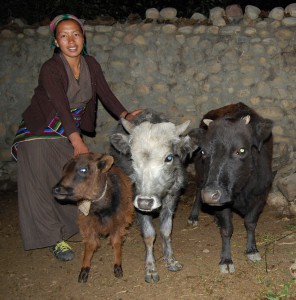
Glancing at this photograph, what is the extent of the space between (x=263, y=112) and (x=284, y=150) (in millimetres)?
718

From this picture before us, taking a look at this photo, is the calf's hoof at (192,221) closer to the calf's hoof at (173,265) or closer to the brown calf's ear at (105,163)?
the calf's hoof at (173,265)

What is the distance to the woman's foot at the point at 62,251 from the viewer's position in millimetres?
4699

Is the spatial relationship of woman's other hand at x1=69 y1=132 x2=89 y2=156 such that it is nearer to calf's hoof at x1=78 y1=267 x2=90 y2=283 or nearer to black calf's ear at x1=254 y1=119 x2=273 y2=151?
calf's hoof at x1=78 y1=267 x2=90 y2=283

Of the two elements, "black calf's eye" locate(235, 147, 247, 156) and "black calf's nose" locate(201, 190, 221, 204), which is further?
"black calf's eye" locate(235, 147, 247, 156)

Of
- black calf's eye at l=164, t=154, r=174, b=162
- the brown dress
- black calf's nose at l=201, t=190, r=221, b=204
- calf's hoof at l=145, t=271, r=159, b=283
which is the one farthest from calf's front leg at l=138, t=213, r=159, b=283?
the brown dress

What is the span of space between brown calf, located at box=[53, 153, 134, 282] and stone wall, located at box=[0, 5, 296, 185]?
2.93m

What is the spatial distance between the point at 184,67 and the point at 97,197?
3.47m

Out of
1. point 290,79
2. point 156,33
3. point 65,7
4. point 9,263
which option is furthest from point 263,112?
point 65,7

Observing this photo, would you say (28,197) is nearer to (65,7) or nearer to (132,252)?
(132,252)

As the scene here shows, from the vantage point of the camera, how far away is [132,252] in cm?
484

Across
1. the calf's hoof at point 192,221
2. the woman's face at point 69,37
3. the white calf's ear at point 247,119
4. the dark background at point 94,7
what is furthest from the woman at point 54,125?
the dark background at point 94,7

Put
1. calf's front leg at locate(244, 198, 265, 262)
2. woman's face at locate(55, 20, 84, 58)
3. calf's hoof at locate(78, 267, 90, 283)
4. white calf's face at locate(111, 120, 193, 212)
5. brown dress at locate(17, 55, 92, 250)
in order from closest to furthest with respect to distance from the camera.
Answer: white calf's face at locate(111, 120, 193, 212) → calf's hoof at locate(78, 267, 90, 283) → woman's face at locate(55, 20, 84, 58) → calf's front leg at locate(244, 198, 265, 262) → brown dress at locate(17, 55, 92, 250)

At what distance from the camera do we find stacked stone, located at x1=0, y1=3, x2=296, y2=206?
645 cm

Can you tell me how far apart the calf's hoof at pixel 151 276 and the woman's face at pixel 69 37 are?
247 cm
